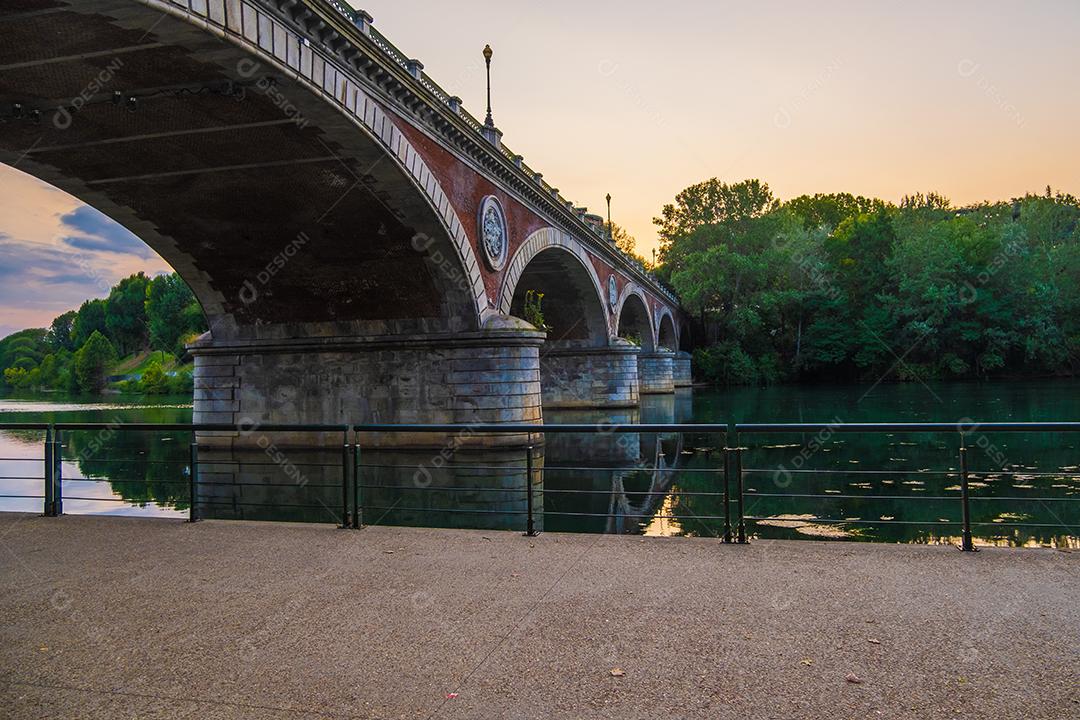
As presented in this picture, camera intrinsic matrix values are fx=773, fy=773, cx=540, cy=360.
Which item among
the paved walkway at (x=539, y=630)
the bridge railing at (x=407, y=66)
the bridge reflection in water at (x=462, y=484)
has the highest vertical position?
the bridge railing at (x=407, y=66)

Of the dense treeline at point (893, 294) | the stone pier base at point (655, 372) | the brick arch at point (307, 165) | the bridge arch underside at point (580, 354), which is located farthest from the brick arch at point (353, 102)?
the dense treeline at point (893, 294)

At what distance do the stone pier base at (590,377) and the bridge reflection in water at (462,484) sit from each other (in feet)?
44.3

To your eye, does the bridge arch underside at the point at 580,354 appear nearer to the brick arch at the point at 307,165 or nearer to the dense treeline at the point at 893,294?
the brick arch at the point at 307,165

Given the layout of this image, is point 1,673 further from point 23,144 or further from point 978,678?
point 23,144

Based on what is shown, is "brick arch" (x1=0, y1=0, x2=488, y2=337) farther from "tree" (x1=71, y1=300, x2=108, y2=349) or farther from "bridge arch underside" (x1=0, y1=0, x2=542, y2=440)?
"tree" (x1=71, y1=300, x2=108, y2=349)

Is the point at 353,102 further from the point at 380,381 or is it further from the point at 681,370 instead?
the point at 681,370

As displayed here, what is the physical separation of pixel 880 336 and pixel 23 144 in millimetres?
56818

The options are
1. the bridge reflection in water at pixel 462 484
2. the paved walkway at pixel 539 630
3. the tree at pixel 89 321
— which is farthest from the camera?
the tree at pixel 89 321

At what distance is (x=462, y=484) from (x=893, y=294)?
52855 mm

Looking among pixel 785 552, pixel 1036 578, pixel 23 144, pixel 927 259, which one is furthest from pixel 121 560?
pixel 927 259

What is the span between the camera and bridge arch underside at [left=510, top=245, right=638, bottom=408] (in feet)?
127

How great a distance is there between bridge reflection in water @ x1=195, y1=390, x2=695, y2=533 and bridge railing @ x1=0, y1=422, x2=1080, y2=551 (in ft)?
0.18

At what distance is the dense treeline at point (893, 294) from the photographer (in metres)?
55.0

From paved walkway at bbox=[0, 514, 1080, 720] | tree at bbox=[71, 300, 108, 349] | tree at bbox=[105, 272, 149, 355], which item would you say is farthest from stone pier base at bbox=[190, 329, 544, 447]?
tree at bbox=[71, 300, 108, 349]
